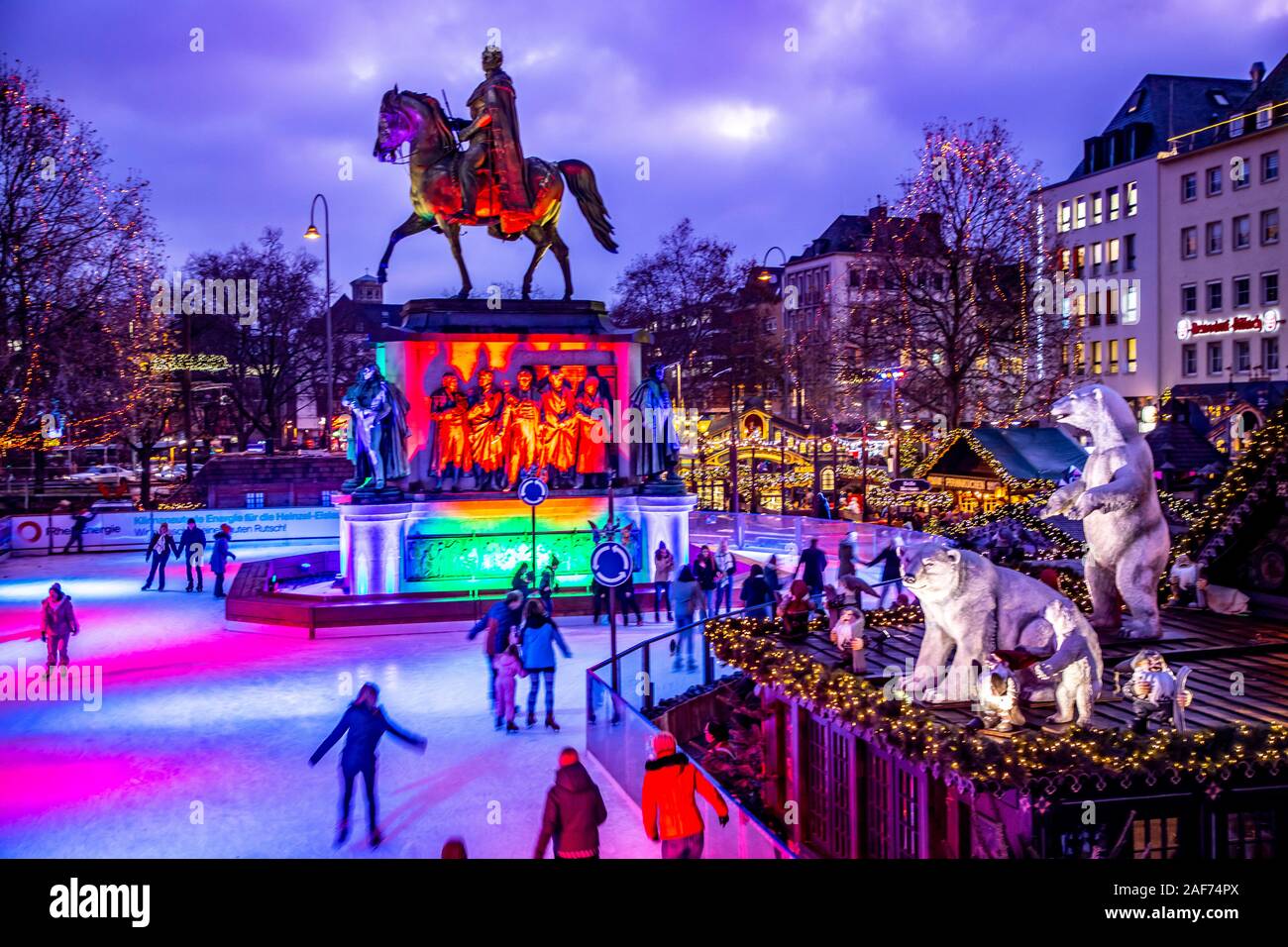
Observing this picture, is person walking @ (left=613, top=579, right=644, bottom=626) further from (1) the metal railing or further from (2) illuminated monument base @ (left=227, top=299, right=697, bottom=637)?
(1) the metal railing

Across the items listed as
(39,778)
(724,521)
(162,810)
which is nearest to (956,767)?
(162,810)

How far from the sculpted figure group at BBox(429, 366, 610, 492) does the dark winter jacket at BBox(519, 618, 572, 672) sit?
36.4 feet

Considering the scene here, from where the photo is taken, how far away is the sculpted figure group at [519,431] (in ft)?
83.0

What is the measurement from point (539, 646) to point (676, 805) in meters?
5.62

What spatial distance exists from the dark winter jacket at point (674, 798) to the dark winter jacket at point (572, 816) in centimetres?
49

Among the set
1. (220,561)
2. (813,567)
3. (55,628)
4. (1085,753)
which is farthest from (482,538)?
(1085,753)

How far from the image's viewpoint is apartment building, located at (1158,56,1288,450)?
161 feet

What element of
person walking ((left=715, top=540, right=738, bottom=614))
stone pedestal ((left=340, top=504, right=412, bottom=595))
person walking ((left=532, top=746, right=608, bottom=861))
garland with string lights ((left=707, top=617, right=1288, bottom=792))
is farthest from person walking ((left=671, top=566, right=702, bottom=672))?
garland with string lights ((left=707, top=617, right=1288, bottom=792))

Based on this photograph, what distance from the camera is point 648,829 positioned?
918 centimetres

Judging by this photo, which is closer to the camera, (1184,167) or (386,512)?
(386,512)

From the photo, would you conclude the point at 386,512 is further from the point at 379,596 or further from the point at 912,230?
the point at 912,230

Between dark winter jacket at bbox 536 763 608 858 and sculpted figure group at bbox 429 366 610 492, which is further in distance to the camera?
sculpted figure group at bbox 429 366 610 492

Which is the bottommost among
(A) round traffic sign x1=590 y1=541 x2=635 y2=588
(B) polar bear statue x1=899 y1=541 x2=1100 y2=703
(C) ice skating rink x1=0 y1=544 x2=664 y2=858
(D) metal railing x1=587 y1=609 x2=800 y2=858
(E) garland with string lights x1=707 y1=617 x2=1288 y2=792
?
(C) ice skating rink x1=0 y1=544 x2=664 y2=858
